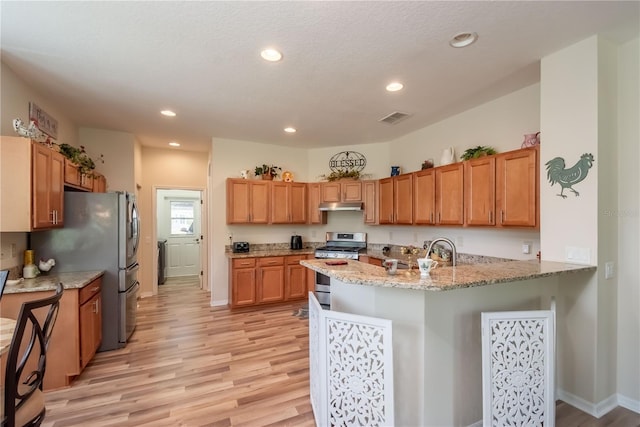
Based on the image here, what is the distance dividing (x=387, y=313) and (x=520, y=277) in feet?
2.80

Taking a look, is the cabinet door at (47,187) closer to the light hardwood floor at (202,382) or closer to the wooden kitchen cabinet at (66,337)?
the wooden kitchen cabinet at (66,337)

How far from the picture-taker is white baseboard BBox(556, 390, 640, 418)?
2.08 metres

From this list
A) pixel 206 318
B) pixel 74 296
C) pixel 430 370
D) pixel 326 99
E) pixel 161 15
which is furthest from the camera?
pixel 206 318

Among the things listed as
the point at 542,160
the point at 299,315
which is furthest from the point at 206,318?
the point at 542,160

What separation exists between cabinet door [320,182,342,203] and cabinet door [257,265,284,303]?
1.45 meters

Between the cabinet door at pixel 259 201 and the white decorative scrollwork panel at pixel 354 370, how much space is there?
10.6 feet

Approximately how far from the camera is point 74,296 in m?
2.56

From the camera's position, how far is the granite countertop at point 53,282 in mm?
2352

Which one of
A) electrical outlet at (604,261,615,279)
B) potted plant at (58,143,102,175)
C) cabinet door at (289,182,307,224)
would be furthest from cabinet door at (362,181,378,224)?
potted plant at (58,143,102,175)

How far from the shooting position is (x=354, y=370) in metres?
1.74

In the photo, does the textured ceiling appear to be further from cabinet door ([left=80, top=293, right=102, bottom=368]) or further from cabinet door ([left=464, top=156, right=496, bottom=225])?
cabinet door ([left=80, top=293, right=102, bottom=368])

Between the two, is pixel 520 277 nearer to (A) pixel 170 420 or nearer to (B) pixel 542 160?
(B) pixel 542 160

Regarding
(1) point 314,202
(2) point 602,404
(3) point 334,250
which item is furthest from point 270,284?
(2) point 602,404

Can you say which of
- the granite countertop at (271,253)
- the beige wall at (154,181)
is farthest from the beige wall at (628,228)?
the beige wall at (154,181)
